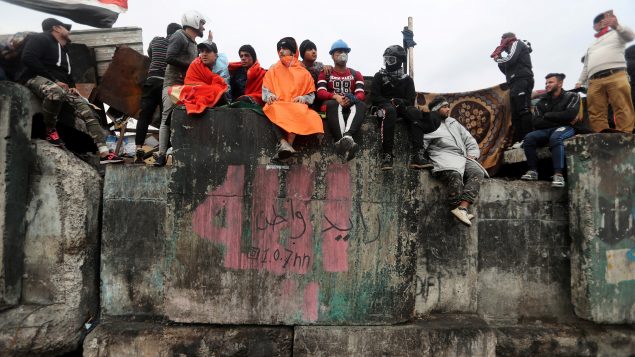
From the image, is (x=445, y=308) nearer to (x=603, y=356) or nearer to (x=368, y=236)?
(x=368, y=236)

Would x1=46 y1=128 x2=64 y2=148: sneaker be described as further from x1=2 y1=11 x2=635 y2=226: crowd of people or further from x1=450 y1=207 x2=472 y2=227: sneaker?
x1=450 y1=207 x2=472 y2=227: sneaker

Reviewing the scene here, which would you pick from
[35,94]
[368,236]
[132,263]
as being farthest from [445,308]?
[35,94]

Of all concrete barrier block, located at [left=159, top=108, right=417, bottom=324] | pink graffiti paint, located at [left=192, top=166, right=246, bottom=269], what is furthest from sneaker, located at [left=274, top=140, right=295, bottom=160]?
pink graffiti paint, located at [left=192, top=166, right=246, bottom=269]

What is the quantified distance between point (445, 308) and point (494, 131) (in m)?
2.89

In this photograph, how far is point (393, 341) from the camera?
13.1 ft

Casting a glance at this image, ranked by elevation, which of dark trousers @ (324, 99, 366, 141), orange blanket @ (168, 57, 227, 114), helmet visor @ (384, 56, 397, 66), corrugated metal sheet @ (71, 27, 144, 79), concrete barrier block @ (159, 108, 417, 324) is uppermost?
corrugated metal sheet @ (71, 27, 144, 79)

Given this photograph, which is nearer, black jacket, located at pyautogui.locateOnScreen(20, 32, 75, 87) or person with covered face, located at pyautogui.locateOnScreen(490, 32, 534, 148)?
black jacket, located at pyautogui.locateOnScreen(20, 32, 75, 87)

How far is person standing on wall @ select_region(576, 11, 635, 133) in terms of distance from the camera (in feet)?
17.1

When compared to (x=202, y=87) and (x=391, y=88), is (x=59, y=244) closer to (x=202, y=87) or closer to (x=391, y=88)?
(x=202, y=87)

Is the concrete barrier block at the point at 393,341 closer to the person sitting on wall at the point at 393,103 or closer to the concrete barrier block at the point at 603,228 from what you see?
the concrete barrier block at the point at 603,228

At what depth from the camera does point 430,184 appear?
452 centimetres

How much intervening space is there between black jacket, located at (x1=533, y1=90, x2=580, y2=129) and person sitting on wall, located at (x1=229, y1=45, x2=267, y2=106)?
3567 millimetres

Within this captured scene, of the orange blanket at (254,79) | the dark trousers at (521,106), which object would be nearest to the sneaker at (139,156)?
the orange blanket at (254,79)

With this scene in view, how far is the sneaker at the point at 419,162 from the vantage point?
4473 millimetres
